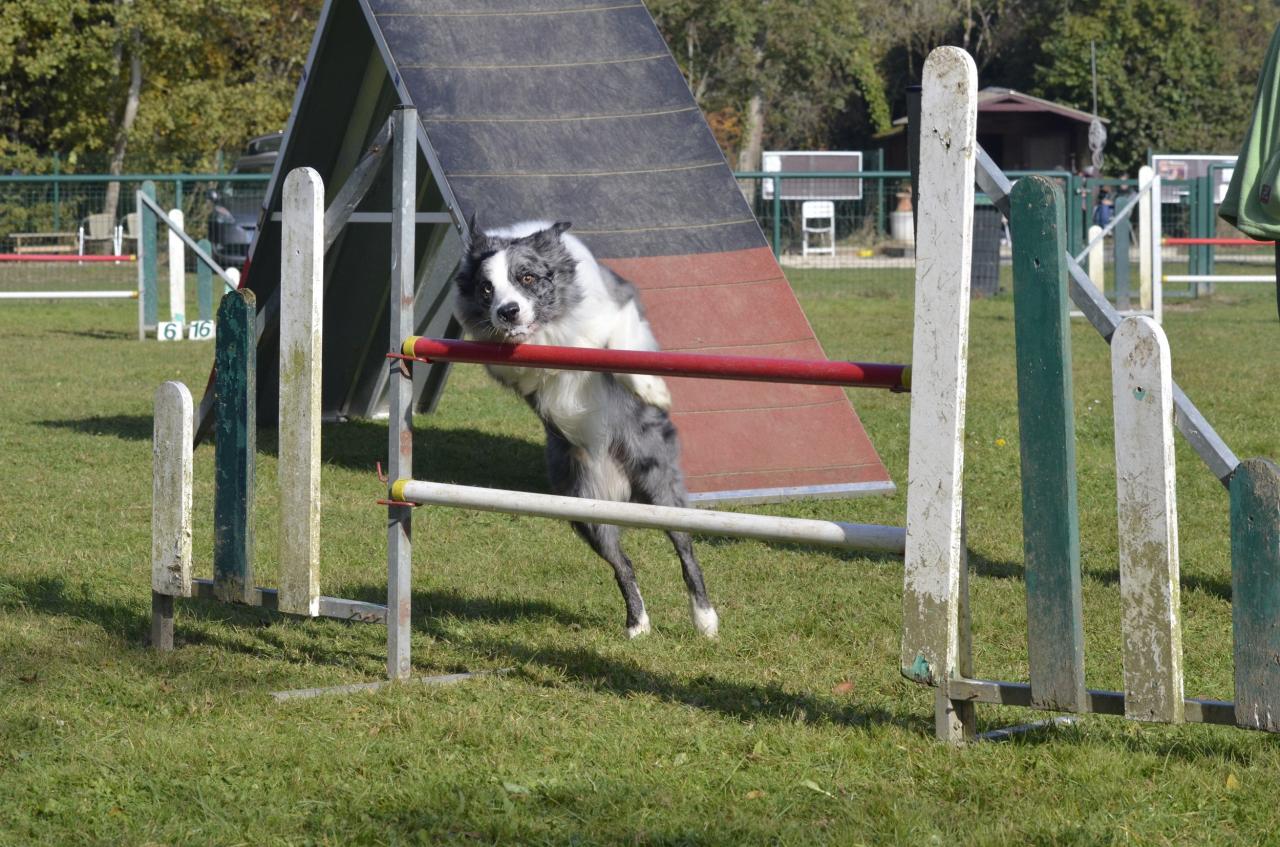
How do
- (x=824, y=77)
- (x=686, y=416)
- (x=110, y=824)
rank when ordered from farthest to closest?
(x=824, y=77) → (x=686, y=416) → (x=110, y=824)

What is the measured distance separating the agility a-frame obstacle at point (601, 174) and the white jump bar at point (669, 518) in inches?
105

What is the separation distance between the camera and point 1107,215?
24906 millimetres

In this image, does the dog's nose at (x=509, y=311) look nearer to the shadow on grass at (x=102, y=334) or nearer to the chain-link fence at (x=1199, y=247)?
the shadow on grass at (x=102, y=334)

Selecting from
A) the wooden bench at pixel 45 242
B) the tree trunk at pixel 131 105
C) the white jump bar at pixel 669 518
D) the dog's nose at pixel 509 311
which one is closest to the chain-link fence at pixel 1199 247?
the dog's nose at pixel 509 311

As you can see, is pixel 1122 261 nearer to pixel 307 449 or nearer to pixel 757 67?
pixel 307 449

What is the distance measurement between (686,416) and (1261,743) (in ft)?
12.7

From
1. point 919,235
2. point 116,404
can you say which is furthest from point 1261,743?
point 116,404

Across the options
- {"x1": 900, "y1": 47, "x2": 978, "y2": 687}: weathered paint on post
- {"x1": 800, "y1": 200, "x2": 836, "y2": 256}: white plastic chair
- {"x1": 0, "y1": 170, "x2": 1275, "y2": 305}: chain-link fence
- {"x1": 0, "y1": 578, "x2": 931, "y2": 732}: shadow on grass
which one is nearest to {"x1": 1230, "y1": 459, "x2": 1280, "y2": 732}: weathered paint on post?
{"x1": 900, "y1": 47, "x2": 978, "y2": 687}: weathered paint on post

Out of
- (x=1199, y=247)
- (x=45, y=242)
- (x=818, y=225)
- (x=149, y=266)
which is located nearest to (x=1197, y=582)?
(x=149, y=266)

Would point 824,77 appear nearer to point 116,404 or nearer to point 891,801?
point 116,404

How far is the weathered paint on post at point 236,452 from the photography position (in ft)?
15.0

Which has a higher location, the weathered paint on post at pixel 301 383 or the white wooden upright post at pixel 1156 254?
the white wooden upright post at pixel 1156 254

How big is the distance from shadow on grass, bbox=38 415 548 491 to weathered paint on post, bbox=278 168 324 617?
3373 mm

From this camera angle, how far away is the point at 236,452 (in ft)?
15.0
